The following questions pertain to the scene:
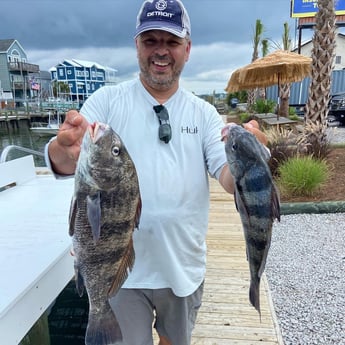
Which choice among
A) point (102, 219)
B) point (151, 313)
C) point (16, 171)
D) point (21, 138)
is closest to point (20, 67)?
point (21, 138)

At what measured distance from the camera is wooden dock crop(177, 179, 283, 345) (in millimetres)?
2721

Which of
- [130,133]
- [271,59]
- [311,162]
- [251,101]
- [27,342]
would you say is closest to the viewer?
[130,133]

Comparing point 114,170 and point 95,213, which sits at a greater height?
point 114,170

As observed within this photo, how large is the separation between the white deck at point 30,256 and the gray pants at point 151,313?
1.66 ft

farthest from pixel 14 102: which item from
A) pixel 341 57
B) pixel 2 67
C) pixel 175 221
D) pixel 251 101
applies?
pixel 175 221

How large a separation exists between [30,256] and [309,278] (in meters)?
3.14

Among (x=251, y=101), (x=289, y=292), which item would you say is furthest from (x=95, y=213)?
(x=251, y=101)

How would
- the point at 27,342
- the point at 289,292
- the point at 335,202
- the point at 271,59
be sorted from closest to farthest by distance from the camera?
1. the point at 27,342
2. the point at 289,292
3. the point at 335,202
4. the point at 271,59

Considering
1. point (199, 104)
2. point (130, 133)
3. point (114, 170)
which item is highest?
point (199, 104)

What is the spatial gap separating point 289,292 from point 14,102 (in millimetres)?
48592

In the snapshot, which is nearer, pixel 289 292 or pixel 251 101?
pixel 289 292

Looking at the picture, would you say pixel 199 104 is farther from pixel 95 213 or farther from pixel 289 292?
pixel 289 292

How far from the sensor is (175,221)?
1752 millimetres

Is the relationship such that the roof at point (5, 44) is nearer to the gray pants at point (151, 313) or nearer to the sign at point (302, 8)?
the sign at point (302, 8)
